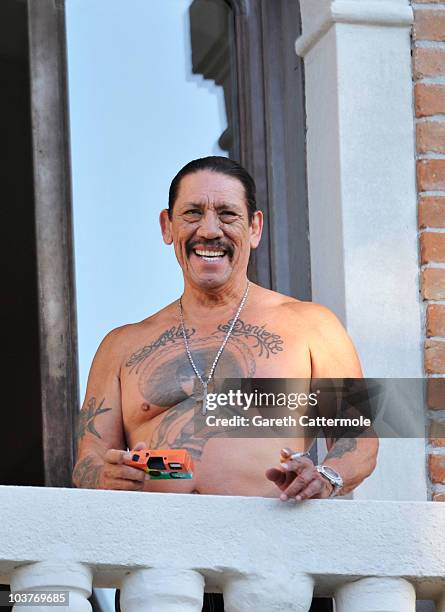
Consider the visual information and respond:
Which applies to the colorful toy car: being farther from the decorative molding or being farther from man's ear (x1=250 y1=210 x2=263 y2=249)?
the decorative molding

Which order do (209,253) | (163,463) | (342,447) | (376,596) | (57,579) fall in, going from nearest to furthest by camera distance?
(57,579) < (376,596) < (163,463) < (342,447) < (209,253)

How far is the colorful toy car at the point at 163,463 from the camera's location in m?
3.09

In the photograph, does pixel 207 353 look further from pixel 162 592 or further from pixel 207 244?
pixel 162 592

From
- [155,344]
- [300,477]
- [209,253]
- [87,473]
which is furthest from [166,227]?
[300,477]

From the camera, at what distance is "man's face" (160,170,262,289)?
3.71 metres

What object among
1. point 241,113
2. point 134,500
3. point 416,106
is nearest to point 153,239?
point 241,113

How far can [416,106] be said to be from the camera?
398 centimetres

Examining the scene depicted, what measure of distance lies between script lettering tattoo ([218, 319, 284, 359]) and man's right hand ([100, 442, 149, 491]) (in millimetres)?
525

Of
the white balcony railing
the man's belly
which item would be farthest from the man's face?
the white balcony railing

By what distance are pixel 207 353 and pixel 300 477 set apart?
763 mm

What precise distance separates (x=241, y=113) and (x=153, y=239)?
0.37 meters

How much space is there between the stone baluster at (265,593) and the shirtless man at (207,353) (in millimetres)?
580

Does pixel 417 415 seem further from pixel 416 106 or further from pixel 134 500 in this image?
pixel 134 500

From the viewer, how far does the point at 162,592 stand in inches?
111
